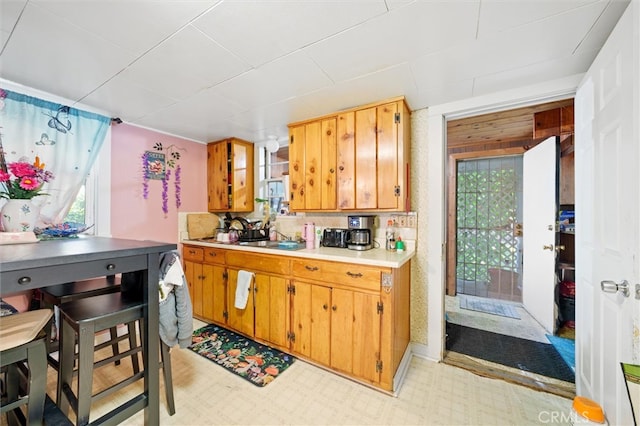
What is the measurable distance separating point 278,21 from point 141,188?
2.40m

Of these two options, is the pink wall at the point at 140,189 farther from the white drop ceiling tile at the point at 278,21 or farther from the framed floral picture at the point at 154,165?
the white drop ceiling tile at the point at 278,21

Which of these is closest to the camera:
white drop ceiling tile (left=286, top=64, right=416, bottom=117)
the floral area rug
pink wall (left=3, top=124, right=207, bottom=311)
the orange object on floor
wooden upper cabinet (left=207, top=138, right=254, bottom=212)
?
the orange object on floor

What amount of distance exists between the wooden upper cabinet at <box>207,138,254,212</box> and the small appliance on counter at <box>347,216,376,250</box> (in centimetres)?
156

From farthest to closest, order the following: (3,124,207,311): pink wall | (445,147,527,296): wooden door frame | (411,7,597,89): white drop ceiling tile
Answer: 1. (445,147,527,296): wooden door frame
2. (3,124,207,311): pink wall
3. (411,7,597,89): white drop ceiling tile

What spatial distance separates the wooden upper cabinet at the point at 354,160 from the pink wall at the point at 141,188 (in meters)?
1.50

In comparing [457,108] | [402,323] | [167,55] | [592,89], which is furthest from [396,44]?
[402,323]

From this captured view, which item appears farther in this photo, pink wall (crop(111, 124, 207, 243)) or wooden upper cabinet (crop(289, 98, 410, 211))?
pink wall (crop(111, 124, 207, 243))

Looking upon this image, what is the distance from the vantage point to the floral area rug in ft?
6.28

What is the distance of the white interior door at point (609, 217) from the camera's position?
1.00 meters

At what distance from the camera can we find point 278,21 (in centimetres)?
122

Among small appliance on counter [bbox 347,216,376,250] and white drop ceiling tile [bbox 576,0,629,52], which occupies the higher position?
white drop ceiling tile [bbox 576,0,629,52]

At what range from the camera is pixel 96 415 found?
4.93 feet

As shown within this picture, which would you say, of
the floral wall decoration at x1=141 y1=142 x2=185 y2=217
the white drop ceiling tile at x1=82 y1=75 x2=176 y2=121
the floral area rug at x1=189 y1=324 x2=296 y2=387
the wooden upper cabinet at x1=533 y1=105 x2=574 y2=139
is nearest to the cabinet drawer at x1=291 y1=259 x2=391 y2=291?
the floral area rug at x1=189 y1=324 x2=296 y2=387

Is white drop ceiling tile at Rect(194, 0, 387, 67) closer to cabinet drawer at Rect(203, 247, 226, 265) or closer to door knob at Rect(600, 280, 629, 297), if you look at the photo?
door knob at Rect(600, 280, 629, 297)
